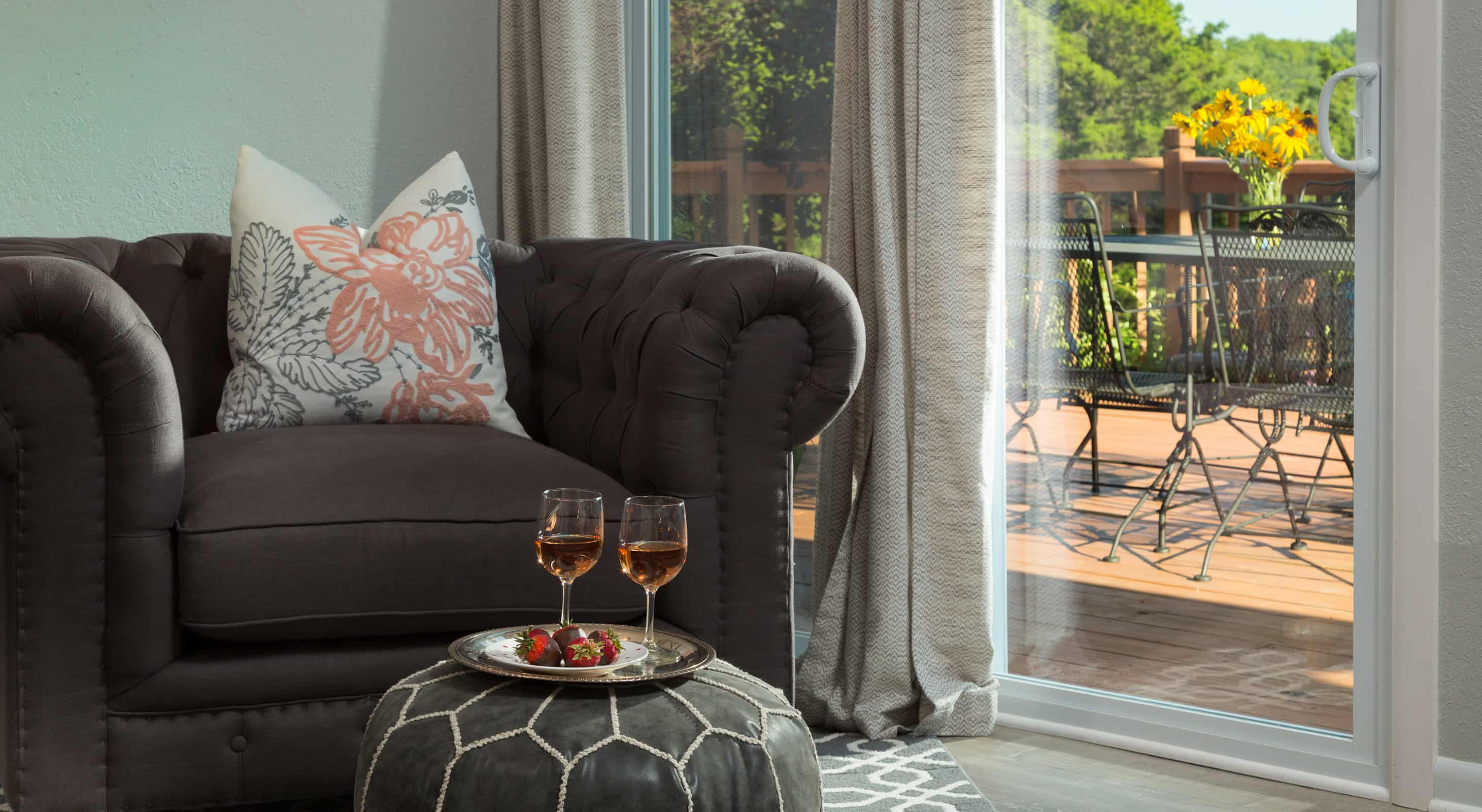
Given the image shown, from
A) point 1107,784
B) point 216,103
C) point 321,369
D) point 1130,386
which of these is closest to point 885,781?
point 1107,784

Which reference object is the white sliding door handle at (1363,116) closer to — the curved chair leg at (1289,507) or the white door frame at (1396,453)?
the white door frame at (1396,453)

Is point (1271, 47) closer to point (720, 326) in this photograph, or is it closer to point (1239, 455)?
point (1239, 455)

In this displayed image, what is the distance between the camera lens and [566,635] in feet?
4.84

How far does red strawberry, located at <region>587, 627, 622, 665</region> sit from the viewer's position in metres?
1.47

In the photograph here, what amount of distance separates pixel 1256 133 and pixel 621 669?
5.44ft

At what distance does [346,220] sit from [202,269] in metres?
0.31

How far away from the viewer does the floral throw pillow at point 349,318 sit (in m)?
2.52

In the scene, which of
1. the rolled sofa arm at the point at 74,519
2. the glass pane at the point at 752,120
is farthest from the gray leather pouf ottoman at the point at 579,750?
the glass pane at the point at 752,120

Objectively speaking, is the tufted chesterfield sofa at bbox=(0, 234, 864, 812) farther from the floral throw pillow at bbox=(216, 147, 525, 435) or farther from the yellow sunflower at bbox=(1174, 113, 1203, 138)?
the yellow sunflower at bbox=(1174, 113, 1203, 138)

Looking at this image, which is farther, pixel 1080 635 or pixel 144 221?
pixel 144 221

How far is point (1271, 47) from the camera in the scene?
245cm

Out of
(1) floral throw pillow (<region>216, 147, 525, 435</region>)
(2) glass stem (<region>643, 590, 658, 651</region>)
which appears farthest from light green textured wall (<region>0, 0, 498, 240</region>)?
(2) glass stem (<region>643, 590, 658, 651</region>)

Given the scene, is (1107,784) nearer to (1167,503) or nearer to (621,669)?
(1167,503)

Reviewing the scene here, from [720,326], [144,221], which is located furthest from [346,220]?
[720,326]
